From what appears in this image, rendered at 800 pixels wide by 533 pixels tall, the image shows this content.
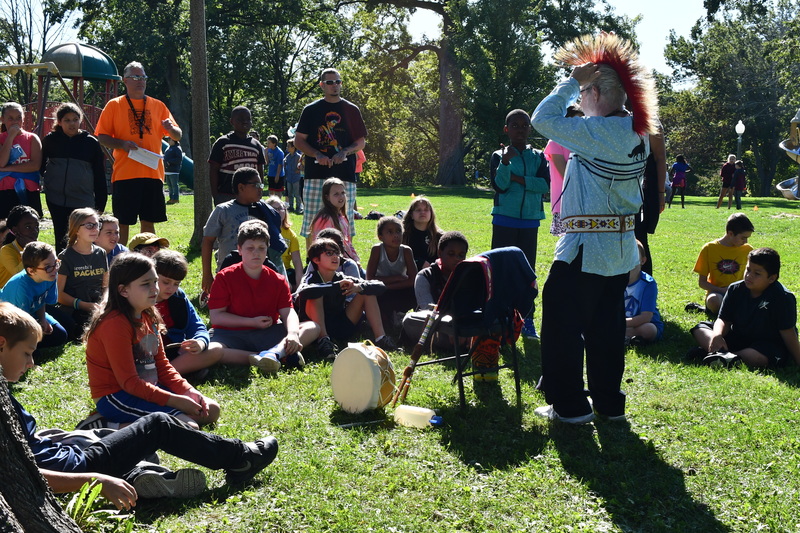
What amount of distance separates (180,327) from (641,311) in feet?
12.7

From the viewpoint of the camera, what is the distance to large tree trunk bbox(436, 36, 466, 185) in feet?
127

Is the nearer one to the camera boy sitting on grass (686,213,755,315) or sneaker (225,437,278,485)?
sneaker (225,437,278,485)

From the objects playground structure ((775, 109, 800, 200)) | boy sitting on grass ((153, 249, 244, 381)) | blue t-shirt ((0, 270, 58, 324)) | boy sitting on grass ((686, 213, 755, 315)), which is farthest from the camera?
boy sitting on grass ((686, 213, 755, 315))

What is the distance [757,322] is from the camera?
20.6 feet

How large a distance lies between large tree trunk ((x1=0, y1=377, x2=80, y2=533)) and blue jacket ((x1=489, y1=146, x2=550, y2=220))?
5.03 m

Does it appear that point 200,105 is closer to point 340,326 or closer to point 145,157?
point 145,157

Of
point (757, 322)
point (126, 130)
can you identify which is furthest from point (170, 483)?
point (126, 130)

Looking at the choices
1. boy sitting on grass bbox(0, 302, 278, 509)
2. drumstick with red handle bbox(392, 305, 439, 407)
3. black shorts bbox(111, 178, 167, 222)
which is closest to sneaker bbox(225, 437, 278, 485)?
boy sitting on grass bbox(0, 302, 278, 509)

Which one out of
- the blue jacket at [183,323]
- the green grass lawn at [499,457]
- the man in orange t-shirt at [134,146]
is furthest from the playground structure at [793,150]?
the man in orange t-shirt at [134,146]

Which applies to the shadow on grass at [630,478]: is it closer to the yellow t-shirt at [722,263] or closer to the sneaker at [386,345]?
the sneaker at [386,345]

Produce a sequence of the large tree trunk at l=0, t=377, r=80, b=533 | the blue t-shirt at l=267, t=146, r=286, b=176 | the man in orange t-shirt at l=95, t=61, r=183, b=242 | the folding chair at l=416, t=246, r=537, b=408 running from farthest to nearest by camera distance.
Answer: the blue t-shirt at l=267, t=146, r=286, b=176
the man in orange t-shirt at l=95, t=61, r=183, b=242
the folding chair at l=416, t=246, r=537, b=408
the large tree trunk at l=0, t=377, r=80, b=533

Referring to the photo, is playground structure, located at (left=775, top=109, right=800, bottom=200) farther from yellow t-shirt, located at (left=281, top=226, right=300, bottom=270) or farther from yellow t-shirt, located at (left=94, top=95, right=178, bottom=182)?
yellow t-shirt, located at (left=94, top=95, right=178, bottom=182)

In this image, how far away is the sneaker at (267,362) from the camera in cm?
569

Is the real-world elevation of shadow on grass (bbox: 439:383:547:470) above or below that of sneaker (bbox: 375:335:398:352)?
below
